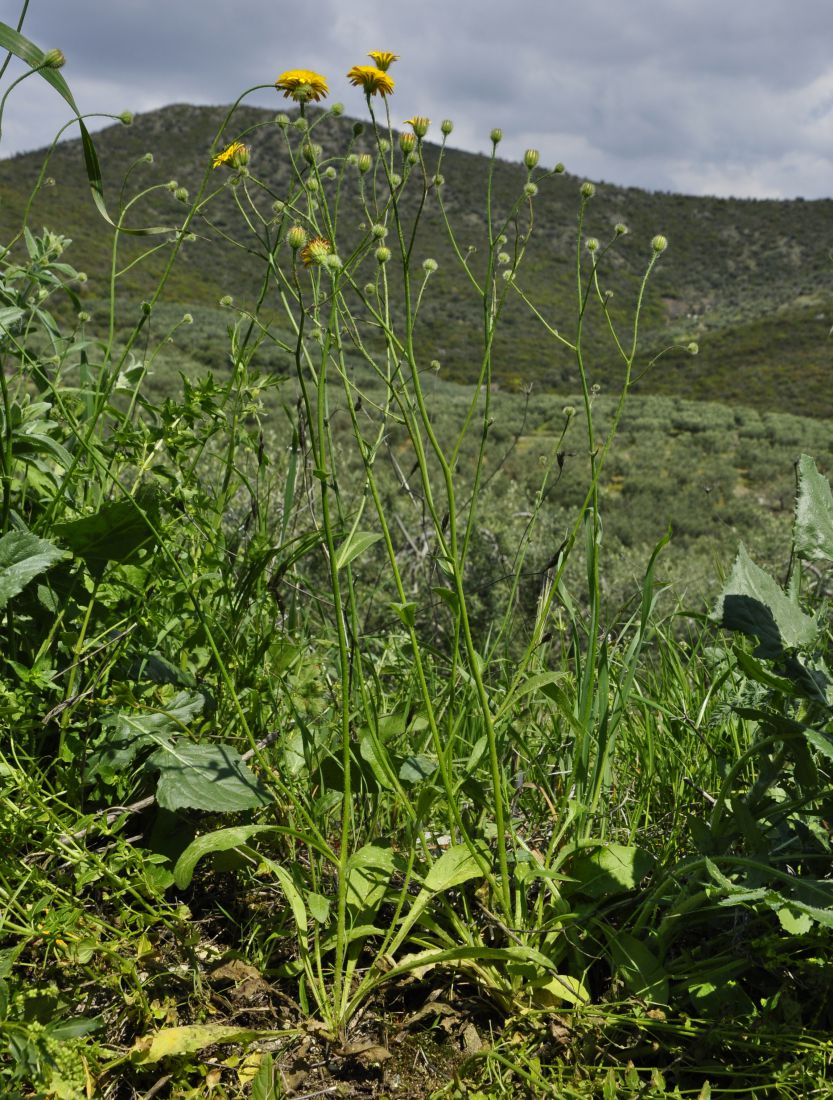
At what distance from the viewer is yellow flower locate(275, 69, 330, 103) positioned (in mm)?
1045

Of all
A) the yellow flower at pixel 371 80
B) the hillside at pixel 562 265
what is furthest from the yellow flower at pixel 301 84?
the hillside at pixel 562 265

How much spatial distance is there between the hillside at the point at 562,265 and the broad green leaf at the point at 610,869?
48.5 ft

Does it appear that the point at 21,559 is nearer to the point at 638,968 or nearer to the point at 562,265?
the point at 638,968

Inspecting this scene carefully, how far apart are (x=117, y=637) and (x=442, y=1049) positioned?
0.75 meters

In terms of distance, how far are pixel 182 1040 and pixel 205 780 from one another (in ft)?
1.06

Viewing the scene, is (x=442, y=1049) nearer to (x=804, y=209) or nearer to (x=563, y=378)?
(x=563, y=378)

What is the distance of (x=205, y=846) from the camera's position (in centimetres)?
106

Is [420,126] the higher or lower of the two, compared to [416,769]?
higher

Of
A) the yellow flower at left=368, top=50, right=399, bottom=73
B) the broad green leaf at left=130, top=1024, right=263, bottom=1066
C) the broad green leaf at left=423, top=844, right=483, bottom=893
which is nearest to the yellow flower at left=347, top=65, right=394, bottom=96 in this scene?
the yellow flower at left=368, top=50, right=399, bottom=73

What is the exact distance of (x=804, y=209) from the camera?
168 feet

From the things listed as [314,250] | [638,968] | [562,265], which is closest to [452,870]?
[638,968]

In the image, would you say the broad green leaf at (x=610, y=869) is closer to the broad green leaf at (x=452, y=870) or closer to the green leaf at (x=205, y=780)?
the broad green leaf at (x=452, y=870)

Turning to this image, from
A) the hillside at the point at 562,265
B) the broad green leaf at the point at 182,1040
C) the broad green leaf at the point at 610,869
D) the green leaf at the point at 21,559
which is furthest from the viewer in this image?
the hillside at the point at 562,265

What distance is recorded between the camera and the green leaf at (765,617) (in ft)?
3.61
